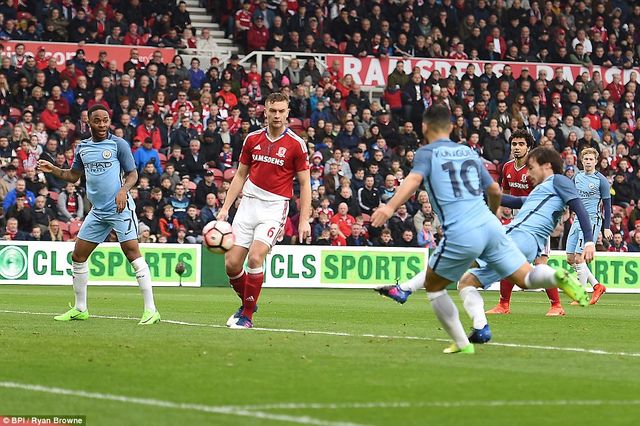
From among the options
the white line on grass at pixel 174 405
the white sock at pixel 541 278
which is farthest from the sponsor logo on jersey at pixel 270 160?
the white line on grass at pixel 174 405

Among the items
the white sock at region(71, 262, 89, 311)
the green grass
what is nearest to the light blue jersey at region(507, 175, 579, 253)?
the green grass

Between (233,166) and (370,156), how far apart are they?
12.3ft

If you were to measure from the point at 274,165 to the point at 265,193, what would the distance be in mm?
318

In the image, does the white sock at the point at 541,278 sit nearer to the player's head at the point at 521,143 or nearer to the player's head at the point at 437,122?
the player's head at the point at 437,122

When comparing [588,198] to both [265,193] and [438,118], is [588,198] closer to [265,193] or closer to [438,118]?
[265,193]

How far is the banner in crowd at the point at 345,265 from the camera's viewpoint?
27.7 meters

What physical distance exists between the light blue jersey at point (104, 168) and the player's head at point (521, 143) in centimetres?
540

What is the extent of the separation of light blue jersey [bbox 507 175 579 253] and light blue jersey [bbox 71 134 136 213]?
4.48 m

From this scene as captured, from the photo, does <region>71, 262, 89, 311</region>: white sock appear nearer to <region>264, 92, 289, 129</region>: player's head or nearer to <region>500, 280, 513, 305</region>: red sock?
<region>264, 92, 289, 129</region>: player's head

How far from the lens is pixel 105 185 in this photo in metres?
14.2

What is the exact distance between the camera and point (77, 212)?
27016 millimetres

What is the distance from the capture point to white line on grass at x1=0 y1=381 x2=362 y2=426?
7.03m

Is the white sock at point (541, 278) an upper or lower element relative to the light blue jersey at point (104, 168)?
lower

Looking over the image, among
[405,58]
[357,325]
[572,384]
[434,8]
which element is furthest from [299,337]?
[434,8]
